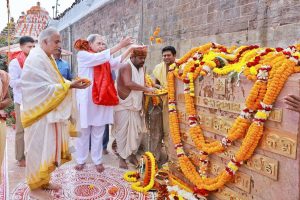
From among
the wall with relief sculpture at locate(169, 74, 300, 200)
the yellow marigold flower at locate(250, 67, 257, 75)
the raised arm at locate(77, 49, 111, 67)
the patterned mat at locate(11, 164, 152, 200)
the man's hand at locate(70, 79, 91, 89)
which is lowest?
the patterned mat at locate(11, 164, 152, 200)

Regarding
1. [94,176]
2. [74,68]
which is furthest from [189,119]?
[74,68]

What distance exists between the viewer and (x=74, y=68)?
1862 centimetres

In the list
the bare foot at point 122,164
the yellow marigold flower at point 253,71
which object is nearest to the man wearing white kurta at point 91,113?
the bare foot at point 122,164

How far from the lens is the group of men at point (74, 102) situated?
3.56 meters

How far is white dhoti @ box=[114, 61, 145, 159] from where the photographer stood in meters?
4.61

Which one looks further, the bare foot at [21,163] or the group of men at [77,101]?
the bare foot at [21,163]

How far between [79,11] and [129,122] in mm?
13628

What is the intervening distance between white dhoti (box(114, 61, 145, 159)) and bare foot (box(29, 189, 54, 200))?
1.33 meters

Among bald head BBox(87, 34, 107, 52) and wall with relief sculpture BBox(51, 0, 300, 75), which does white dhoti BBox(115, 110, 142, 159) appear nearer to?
bald head BBox(87, 34, 107, 52)

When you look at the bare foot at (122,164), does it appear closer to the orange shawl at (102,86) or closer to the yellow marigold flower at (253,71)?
the orange shawl at (102,86)

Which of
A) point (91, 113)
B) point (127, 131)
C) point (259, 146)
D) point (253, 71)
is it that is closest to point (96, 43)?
point (91, 113)

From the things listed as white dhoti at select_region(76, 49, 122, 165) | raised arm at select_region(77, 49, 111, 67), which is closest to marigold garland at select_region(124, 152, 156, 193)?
white dhoti at select_region(76, 49, 122, 165)

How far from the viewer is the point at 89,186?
4.05 metres

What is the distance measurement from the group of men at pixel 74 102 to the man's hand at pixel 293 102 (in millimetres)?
2264
